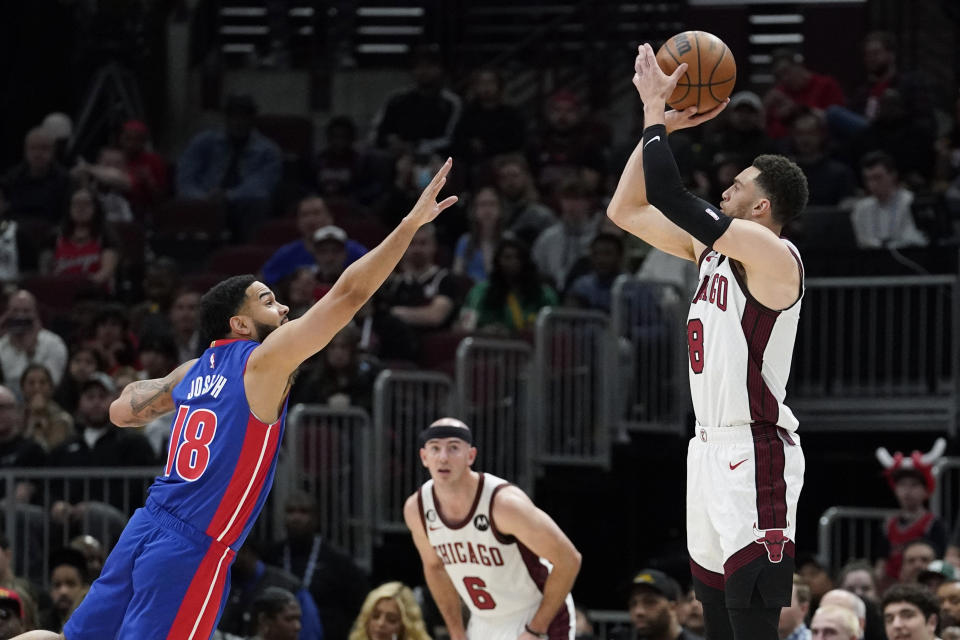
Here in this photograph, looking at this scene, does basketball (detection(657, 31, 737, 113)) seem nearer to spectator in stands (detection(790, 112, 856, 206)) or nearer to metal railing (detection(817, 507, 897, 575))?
metal railing (detection(817, 507, 897, 575))

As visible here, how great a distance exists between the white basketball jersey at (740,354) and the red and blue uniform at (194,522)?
1.71 metres

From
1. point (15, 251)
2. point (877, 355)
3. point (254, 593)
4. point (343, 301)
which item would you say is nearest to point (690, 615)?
point (254, 593)

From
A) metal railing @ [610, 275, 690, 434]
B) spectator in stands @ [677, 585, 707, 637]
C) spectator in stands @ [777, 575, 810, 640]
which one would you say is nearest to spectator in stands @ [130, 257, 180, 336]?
metal railing @ [610, 275, 690, 434]

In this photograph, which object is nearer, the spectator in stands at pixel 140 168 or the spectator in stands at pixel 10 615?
the spectator in stands at pixel 10 615

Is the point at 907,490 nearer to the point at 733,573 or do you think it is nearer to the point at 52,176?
the point at 733,573

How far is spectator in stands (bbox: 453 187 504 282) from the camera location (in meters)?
15.1

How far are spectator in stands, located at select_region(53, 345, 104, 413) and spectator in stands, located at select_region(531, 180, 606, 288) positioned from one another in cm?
370

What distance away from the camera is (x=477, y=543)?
30.6 feet

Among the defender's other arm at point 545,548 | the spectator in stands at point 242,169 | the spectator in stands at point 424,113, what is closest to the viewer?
the defender's other arm at point 545,548

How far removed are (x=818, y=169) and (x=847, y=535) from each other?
3061 millimetres

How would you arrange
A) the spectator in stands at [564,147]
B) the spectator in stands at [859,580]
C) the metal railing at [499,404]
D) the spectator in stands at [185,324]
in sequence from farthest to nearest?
the spectator in stands at [564,147] → the spectator in stands at [185,324] → the metal railing at [499,404] → the spectator in stands at [859,580]

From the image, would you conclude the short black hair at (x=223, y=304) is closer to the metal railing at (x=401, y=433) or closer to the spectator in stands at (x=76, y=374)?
the metal railing at (x=401, y=433)

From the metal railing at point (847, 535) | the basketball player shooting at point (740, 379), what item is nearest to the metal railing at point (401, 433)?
the metal railing at point (847, 535)

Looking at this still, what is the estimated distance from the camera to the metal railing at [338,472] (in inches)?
494
